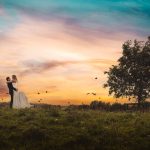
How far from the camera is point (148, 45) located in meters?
78.6

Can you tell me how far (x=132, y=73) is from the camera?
3027 inches

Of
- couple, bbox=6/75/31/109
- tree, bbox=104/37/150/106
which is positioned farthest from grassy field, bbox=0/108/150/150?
tree, bbox=104/37/150/106

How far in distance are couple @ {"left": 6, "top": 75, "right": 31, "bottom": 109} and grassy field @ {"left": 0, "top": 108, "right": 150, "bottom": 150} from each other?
1344cm

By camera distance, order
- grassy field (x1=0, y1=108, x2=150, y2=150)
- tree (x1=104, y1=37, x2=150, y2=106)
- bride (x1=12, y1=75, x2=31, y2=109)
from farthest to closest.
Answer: tree (x1=104, y1=37, x2=150, y2=106)
bride (x1=12, y1=75, x2=31, y2=109)
grassy field (x1=0, y1=108, x2=150, y2=150)

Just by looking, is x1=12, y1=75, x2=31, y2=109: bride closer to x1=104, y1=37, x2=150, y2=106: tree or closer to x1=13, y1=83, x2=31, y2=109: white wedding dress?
x1=13, y1=83, x2=31, y2=109: white wedding dress

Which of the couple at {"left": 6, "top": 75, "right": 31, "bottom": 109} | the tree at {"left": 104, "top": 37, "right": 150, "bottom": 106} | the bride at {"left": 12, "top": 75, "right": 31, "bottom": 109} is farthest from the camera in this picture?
the tree at {"left": 104, "top": 37, "right": 150, "bottom": 106}

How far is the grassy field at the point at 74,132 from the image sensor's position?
25969 millimetres

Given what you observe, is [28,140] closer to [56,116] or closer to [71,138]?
[71,138]

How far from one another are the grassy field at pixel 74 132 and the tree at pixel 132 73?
135ft

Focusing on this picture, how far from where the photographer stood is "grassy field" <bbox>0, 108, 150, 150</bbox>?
85.2 feet

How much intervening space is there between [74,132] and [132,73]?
162 ft

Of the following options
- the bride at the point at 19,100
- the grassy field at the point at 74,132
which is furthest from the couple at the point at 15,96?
the grassy field at the point at 74,132

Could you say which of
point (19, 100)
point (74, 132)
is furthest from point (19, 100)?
point (74, 132)

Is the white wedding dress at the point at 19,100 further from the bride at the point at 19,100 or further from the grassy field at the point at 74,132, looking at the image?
the grassy field at the point at 74,132
